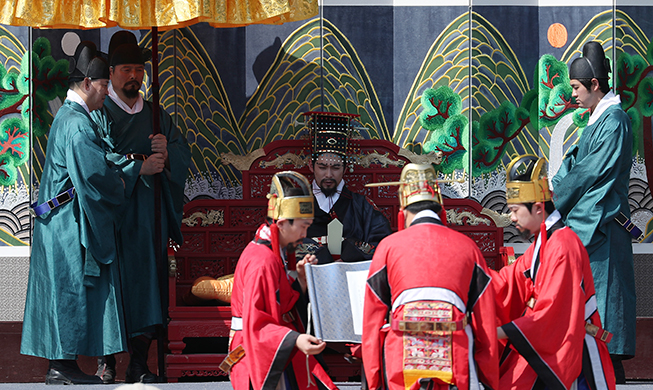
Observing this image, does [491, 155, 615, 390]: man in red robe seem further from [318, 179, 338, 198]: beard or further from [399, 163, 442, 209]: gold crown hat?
[318, 179, 338, 198]: beard

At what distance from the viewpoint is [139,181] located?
18.0 feet

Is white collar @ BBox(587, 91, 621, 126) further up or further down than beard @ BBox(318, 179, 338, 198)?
further up

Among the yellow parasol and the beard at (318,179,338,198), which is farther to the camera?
the beard at (318,179,338,198)

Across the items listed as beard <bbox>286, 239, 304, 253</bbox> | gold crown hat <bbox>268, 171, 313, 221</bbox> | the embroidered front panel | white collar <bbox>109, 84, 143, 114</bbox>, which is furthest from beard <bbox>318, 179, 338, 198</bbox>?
the embroidered front panel

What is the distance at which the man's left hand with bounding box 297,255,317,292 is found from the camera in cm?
402

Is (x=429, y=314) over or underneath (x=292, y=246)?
underneath

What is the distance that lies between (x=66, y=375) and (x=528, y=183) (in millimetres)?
3321

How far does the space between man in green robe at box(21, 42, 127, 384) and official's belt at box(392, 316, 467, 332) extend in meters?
2.40

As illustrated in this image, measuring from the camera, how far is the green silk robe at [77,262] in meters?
5.02

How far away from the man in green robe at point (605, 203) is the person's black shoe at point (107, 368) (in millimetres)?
3485

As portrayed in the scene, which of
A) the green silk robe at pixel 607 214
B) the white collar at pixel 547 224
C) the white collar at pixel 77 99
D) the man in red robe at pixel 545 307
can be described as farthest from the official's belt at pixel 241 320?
the green silk robe at pixel 607 214

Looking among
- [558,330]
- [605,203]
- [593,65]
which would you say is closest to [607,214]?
[605,203]

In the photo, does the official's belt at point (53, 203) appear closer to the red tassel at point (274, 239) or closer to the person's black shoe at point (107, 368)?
the person's black shoe at point (107, 368)

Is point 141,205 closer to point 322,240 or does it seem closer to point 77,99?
point 77,99
